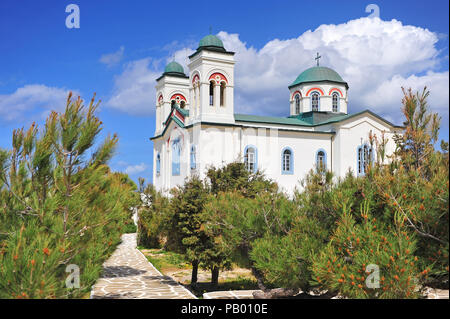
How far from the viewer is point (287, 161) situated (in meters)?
25.5

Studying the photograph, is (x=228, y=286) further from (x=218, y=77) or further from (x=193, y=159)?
(x=218, y=77)

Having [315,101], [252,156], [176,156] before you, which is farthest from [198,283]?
[315,101]

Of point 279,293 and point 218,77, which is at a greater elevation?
point 218,77

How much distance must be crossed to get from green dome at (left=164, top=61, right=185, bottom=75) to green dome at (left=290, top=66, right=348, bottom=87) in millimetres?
8911

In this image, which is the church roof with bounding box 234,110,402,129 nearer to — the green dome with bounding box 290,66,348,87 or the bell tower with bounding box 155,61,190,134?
the green dome with bounding box 290,66,348,87

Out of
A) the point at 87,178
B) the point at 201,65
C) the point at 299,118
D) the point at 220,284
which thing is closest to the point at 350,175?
the point at 87,178

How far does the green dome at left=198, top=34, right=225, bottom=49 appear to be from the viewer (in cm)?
2444

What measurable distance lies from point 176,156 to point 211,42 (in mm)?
7453

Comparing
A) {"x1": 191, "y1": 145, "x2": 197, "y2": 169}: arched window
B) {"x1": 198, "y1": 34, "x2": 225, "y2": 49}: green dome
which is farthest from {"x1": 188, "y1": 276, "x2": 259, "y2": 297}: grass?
{"x1": 198, "y1": 34, "x2": 225, "y2": 49}: green dome

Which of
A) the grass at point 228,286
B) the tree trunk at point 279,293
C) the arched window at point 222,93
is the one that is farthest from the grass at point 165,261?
the arched window at point 222,93

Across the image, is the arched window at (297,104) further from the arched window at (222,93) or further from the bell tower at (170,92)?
the arched window at (222,93)

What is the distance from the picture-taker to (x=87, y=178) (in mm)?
4977

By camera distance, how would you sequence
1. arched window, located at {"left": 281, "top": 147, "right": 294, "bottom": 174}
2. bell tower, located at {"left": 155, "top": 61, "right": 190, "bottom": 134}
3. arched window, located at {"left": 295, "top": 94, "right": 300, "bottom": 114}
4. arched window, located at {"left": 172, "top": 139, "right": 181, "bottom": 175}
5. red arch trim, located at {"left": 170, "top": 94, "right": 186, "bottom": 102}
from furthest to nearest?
arched window, located at {"left": 295, "top": 94, "right": 300, "bottom": 114} < red arch trim, located at {"left": 170, "top": 94, "right": 186, "bottom": 102} < bell tower, located at {"left": 155, "top": 61, "right": 190, "bottom": 134} < arched window, located at {"left": 172, "top": 139, "right": 181, "bottom": 175} < arched window, located at {"left": 281, "top": 147, "right": 294, "bottom": 174}

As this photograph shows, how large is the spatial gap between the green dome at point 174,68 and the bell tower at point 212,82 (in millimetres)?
5976
